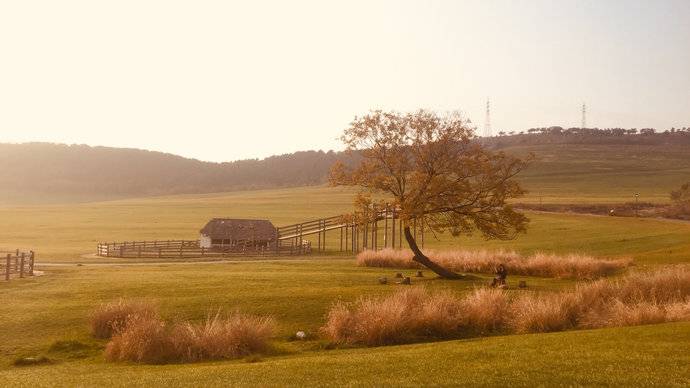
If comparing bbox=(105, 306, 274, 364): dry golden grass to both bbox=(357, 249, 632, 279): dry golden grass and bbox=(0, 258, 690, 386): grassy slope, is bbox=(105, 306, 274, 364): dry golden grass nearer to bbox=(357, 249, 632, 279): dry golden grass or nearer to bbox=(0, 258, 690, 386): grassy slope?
bbox=(0, 258, 690, 386): grassy slope

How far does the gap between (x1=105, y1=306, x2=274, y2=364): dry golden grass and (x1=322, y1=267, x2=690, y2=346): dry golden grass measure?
3.43 m

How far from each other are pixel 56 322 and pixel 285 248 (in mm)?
42286

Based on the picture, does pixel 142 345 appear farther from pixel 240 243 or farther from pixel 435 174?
pixel 240 243

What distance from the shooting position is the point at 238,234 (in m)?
72.5

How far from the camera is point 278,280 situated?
3691 centimetres

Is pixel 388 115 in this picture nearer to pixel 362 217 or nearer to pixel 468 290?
pixel 362 217

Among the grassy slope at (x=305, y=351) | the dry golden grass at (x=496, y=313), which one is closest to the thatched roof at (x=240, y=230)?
the grassy slope at (x=305, y=351)

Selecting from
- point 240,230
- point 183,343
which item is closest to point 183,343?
point 183,343

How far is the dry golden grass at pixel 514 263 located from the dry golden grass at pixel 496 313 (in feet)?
35.8

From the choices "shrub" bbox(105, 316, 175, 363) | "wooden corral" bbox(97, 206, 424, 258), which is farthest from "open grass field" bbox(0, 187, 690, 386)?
"wooden corral" bbox(97, 206, 424, 258)

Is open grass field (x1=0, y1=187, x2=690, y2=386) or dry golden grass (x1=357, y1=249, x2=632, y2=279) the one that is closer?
open grass field (x1=0, y1=187, x2=690, y2=386)

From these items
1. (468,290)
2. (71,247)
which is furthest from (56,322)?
(71,247)

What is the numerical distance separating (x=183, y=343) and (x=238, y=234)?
5032 centimetres

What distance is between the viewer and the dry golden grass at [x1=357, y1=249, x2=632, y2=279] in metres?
39.4
